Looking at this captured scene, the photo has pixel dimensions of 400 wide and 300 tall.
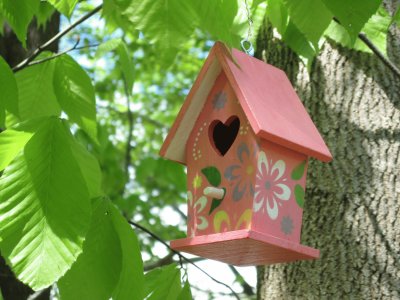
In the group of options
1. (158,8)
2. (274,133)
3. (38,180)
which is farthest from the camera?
(274,133)

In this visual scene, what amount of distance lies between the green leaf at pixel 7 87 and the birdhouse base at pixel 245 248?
1.90 ft

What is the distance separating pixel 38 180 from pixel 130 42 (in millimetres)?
6111

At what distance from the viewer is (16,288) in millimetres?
2797

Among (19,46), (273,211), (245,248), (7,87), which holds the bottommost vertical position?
(245,248)

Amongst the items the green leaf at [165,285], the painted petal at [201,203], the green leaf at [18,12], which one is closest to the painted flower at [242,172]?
the painted petal at [201,203]

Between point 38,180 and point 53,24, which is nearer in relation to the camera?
point 38,180

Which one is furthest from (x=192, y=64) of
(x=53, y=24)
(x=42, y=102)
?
(x=42, y=102)

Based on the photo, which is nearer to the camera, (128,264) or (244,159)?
(128,264)

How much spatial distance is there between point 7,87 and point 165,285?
2.19ft

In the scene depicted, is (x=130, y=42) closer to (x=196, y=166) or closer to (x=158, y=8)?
(x=196, y=166)

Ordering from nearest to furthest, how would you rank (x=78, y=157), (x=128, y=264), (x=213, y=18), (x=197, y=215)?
(x=213, y=18) → (x=128, y=264) → (x=78, y=157) → (x=197, y=215)

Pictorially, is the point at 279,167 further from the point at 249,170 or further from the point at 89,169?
the point at 89,169

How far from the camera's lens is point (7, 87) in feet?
4.71

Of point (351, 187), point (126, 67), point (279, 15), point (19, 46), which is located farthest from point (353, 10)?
point (19, 46)
